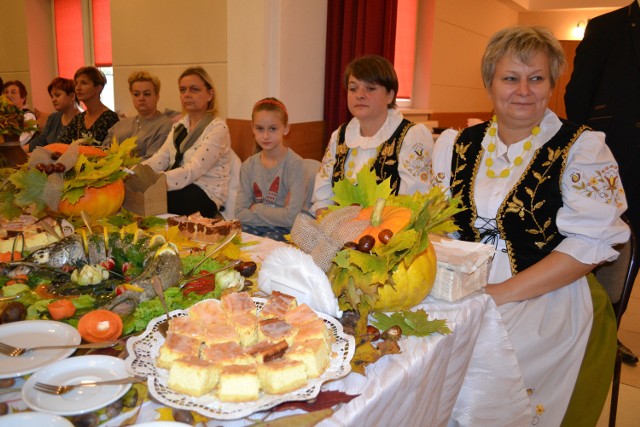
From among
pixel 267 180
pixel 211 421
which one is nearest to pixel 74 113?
pixel 267 180

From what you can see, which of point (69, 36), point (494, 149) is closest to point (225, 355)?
point (494, 149)

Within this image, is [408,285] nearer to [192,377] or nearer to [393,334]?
[393,334]

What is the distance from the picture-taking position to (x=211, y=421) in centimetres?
74

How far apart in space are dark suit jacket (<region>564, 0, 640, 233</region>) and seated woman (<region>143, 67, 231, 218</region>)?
7.57 ft

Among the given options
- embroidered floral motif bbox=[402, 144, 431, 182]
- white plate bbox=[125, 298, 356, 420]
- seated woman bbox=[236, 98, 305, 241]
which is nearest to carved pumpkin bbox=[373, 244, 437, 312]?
white plate bbox=[125, 298, 356, 420]

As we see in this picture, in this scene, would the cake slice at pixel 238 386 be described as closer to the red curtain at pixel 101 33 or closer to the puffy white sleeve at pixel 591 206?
the puffy white sleeve at pixel 591 206

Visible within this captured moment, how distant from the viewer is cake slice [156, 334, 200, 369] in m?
0.79

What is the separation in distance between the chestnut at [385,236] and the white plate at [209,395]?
0.22m

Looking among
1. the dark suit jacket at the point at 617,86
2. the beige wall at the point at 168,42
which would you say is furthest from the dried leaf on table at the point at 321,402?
the beige wall at the point at 168,42

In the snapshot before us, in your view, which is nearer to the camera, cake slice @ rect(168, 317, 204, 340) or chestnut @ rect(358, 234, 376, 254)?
cake slice @ rect(168, 317, 204, 340)

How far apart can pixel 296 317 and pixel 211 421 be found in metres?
0.24

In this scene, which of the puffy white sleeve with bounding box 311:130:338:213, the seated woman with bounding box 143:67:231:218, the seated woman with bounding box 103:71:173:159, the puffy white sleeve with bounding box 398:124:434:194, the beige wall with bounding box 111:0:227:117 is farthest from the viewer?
the beige wall with bounding box 111:0:227:117

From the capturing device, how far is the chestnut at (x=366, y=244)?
1.03 m

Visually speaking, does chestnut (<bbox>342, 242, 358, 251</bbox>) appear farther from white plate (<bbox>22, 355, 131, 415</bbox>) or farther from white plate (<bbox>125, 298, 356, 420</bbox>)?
white plate (<bbox>22, 355, 131, 415</bbox>)
